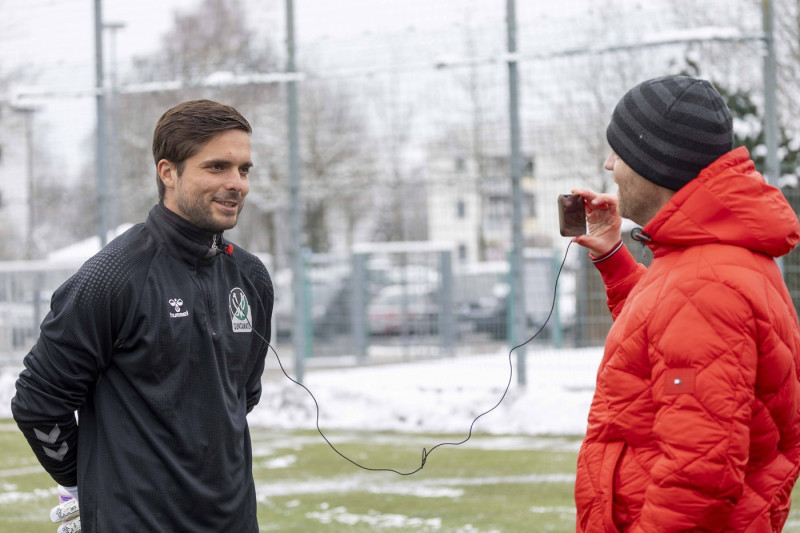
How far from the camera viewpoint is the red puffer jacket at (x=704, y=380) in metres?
2.40

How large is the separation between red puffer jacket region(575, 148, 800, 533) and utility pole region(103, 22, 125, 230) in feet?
35.3

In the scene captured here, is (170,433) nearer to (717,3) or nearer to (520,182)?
(520,182)

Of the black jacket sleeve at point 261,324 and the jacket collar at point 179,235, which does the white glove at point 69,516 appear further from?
the jacket collar at point 179,235

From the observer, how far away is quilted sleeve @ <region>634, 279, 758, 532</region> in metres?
2.39

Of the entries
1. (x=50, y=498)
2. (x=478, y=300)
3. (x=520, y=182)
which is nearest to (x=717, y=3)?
(x=520, y=182)

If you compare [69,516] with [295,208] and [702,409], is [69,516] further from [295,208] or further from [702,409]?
[295,208]

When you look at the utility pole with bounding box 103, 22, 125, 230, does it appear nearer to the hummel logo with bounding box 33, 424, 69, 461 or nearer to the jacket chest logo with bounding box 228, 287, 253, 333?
the jacket chest logo with bounding box 228, 287, 253, 333

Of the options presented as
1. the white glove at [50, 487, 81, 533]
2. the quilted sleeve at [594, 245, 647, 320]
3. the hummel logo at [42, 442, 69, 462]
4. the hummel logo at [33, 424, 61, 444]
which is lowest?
the white glove at [50, 487, 81, 533]

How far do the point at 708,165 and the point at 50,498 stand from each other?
→ 623 centimetres

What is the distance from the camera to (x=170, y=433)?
310 centimetres

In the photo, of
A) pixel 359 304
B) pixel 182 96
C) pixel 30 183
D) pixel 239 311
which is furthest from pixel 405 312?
pixel 239 311

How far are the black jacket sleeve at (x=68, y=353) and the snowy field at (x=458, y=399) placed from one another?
753 cm

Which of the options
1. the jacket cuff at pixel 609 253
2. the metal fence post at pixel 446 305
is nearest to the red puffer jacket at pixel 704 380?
the jacket cuff at pixel 609 253

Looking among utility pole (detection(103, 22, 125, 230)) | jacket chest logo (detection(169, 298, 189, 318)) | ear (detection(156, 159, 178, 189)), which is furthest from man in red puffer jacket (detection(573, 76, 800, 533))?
utility pole (detection(103, 22, 125, 230))
